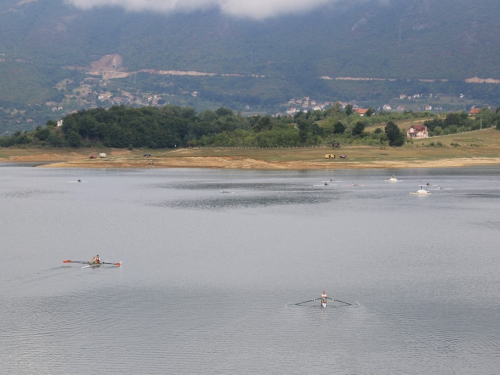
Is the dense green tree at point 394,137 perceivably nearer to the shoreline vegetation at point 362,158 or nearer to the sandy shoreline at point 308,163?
the shoreline vegetation at point 362,158

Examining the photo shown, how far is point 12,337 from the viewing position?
38188 mm

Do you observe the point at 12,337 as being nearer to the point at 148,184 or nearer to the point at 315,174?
the point at 148,184

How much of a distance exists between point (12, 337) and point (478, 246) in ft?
128

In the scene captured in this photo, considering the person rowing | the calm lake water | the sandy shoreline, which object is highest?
the person rowing

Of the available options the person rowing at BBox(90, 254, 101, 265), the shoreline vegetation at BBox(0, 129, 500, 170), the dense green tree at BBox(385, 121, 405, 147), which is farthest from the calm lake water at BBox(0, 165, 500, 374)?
the dense green tree at BBox(385, 121, 405, 147)

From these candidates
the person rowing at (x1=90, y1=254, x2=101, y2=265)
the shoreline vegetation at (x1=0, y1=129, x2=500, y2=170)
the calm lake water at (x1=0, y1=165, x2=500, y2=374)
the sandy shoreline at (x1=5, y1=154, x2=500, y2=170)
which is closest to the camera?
the calm lake water at (x1=0, y1=165, x2=500, y2=374)

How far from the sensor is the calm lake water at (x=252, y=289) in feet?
117

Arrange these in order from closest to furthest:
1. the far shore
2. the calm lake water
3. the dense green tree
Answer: the calm lake water, the far shore, the dense green tree

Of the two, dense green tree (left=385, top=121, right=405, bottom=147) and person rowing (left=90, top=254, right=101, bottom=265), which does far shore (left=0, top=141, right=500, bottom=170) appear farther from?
person rowing (left=90, top=254, right=101, bottom=265)

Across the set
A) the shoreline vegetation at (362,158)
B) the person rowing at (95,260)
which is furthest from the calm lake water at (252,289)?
the shoreline vegetation at (362,158)

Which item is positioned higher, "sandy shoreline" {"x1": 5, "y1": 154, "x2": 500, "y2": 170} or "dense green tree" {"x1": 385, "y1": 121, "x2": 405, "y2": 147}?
"dense green tree" {"x1": 385, "y1": 121, "x2": 405, "y2": 147}

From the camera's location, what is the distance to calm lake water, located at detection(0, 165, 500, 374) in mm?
35531

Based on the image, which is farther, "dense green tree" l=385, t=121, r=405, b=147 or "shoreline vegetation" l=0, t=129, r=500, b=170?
"dense green tree" l=385, t=121, r=405, b=147

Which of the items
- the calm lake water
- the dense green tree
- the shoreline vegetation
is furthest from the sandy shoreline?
the calm lake water
